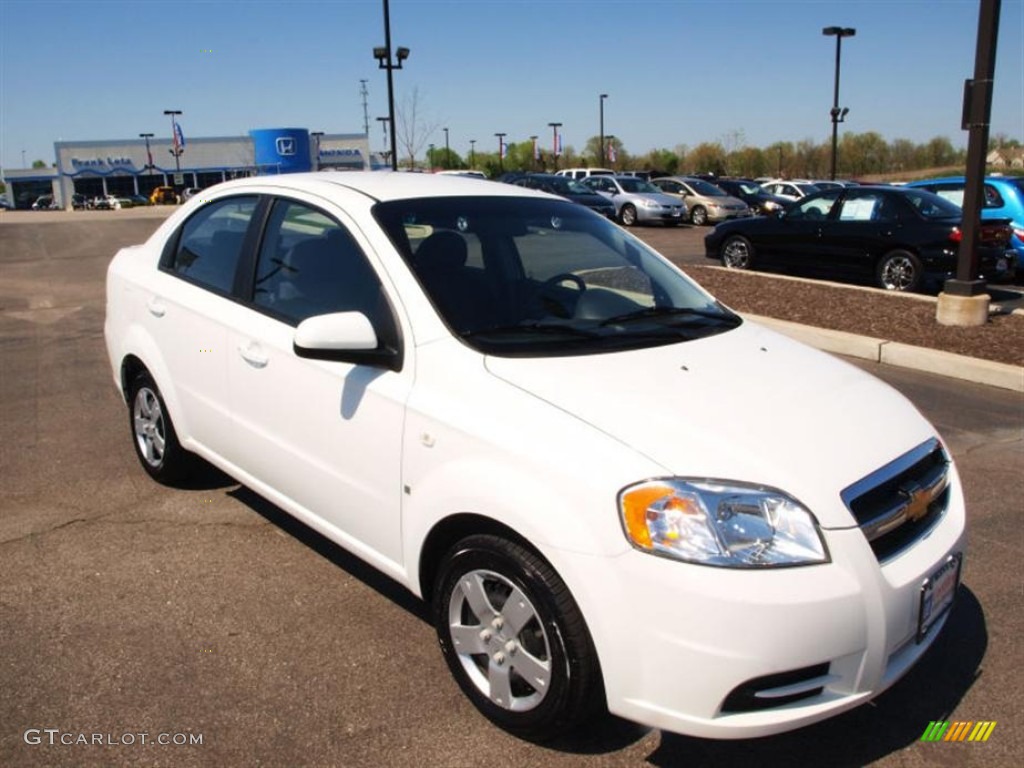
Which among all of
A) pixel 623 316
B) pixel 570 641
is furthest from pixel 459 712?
pixel 623 316

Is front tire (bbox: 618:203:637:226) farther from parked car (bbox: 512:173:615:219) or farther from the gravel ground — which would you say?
the gravel ground

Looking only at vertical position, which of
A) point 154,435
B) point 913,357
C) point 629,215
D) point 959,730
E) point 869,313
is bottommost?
point 959,730

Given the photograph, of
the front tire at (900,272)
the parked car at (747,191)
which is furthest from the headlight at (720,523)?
the parked car at (747,191)

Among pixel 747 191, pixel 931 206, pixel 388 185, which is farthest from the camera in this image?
pixel 747 191

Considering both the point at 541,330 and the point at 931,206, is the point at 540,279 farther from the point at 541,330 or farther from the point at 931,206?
the point at 931,206

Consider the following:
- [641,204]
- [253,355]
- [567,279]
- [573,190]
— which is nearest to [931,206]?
[567,279]

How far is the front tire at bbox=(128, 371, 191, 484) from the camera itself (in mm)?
4613

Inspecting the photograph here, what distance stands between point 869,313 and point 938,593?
7400 mm

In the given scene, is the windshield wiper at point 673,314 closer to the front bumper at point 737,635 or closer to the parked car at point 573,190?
the front bumper at point 737,635

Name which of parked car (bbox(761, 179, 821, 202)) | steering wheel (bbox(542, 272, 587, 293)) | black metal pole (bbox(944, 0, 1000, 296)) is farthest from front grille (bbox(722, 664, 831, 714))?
parked car (bbox(761, 179, 821, 202))

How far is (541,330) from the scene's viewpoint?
3170 mm

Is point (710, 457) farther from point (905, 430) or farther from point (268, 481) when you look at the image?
point (268, 481)

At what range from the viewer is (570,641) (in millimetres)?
2471

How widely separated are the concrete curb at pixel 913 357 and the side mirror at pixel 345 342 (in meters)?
5.95
